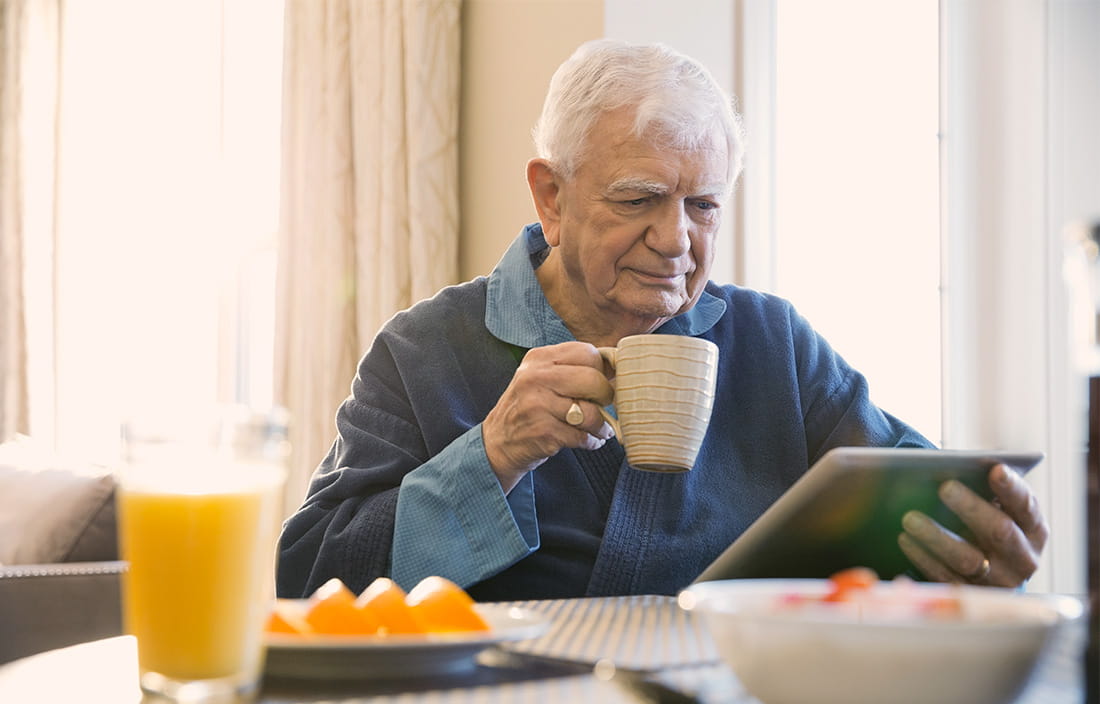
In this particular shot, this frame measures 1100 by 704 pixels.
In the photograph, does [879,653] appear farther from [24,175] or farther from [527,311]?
[24,175]

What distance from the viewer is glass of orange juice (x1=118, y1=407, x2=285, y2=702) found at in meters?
0.58

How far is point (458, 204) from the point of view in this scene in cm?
303

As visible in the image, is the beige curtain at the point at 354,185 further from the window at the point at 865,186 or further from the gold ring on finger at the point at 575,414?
the gold ring on finger at the point at 575,414

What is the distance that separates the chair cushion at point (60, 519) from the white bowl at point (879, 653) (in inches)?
84.7

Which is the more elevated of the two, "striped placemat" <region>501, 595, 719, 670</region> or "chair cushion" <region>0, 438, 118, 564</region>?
"striped placemat" <region>501, 595, 719, 670</region>

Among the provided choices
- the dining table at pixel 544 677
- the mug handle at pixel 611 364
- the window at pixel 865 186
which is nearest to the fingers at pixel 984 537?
the dining table at pixel 544 677

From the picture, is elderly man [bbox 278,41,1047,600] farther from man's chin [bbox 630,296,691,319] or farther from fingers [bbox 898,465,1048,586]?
fingers [bbox 898,465,1048,586]

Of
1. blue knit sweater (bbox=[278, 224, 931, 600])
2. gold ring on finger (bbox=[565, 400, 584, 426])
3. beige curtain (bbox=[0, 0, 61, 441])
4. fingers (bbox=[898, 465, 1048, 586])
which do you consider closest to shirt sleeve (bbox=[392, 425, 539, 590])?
blue knit sweater (bbox=[278, 224, 931, 600])

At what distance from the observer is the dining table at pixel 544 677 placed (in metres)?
0.60

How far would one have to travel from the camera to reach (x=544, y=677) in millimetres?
655

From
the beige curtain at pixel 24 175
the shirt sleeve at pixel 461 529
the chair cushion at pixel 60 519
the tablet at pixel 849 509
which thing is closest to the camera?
the tablet at pixel 849 509

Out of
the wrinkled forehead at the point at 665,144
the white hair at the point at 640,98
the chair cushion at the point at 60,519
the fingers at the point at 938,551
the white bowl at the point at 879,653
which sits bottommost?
the chair cushion at the point at 60,519

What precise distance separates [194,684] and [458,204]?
2.52 metres

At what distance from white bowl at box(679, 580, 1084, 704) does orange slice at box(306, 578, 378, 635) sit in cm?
23
